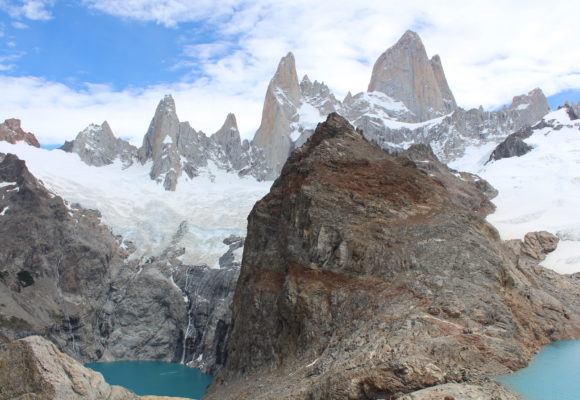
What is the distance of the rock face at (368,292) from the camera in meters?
21.5

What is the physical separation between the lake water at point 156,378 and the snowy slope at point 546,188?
158 feet

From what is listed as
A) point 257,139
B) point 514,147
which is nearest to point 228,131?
point 257,139

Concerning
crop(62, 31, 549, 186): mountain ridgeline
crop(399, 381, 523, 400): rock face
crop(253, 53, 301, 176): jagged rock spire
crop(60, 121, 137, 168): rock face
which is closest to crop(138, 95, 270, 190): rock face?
crop(62, 31, 549, 186): mountain ridgeline

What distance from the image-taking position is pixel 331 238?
110 ft

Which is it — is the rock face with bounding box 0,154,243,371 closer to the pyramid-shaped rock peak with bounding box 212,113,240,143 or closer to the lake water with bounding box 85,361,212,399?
the lake water with bounding box 85,361,212,399

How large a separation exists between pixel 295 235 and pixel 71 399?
18220 mm

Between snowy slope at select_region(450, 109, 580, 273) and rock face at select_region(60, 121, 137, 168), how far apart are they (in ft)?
327

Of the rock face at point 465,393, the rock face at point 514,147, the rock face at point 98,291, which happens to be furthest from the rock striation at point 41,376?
the rock face at point 514,147

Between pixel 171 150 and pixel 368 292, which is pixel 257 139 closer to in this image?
pixel 171 150

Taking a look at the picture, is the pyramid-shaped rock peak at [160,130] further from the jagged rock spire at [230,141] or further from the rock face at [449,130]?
the rock face at [449,130]

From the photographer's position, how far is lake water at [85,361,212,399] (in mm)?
71188

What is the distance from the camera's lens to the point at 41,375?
20.3 metres

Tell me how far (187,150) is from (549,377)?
160 metres

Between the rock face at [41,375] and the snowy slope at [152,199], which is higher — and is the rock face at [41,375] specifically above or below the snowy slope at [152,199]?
below
